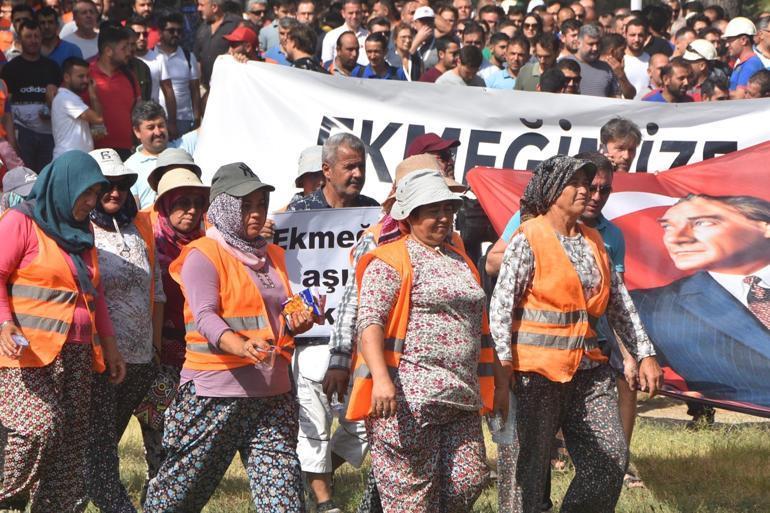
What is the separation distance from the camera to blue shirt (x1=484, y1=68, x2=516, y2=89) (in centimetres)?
1348

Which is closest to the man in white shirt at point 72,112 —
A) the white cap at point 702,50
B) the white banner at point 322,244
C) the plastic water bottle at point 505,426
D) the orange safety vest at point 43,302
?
the white banner at point 322,244

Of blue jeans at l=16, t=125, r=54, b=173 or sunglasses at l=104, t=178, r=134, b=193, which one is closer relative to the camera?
sunglasses at l=104, t=178, r=134, b=193

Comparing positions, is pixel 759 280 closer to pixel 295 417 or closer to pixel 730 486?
pixel 730 486

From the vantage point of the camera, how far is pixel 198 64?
46.4ft

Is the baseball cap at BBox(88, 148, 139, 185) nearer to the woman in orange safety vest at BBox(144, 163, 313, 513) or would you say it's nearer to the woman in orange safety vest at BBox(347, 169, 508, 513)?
the woman in orange safety vest at BBox(144, 163, 313, 513)

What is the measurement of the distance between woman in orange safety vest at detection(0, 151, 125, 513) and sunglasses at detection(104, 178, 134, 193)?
0.41 metres

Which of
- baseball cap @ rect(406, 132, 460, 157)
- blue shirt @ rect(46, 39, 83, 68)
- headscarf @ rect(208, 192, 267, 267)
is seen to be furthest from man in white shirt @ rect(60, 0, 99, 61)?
headscarf @ rect(208, 192, 267, 267)

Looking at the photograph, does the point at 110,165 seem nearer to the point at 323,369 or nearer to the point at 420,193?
the point at 323,369

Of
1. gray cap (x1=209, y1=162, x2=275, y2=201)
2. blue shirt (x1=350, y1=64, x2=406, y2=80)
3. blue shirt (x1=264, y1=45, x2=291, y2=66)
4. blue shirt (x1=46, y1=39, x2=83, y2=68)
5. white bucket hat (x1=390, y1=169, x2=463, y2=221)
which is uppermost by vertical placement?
white bucket hat (x1=390, y1=169, x2=463, y2=221)

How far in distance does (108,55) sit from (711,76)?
5600 millimetres

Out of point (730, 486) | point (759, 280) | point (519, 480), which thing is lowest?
point (730, 486)

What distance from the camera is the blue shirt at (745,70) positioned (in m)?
13.7

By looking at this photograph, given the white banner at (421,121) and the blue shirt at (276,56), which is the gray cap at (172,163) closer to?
the white banner at (421,121)

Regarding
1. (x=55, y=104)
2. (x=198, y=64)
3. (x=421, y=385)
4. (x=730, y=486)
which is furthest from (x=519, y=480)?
(x=198, y=64)
